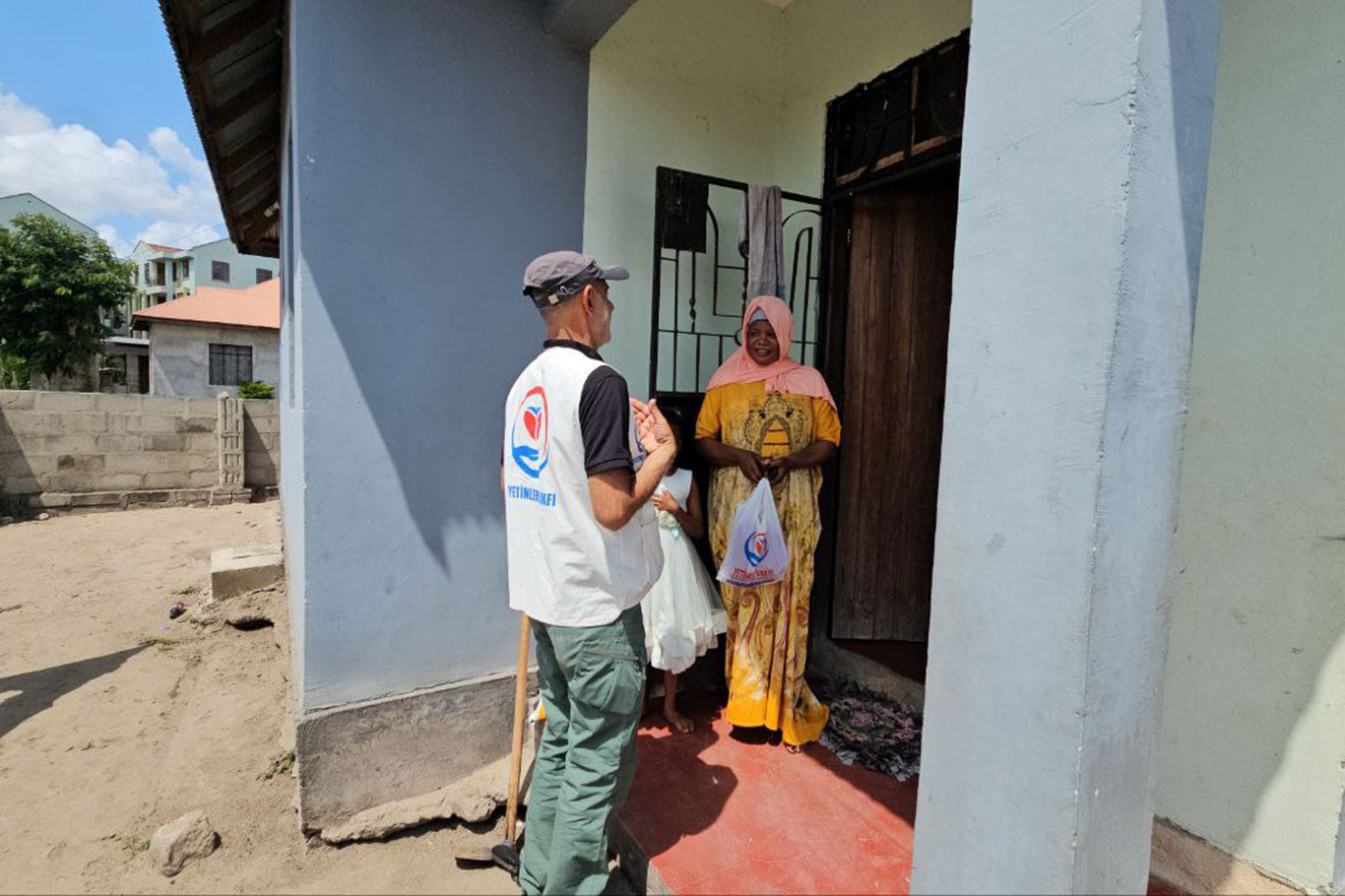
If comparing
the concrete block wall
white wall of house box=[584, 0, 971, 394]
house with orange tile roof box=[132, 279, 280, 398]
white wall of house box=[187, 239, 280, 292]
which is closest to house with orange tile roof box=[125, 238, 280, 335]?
white wall of house box=[187, 239, 280, 292]

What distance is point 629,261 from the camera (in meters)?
3.26

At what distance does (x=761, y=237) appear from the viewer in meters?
3.29

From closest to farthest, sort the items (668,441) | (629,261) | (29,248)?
(668,441) → (629,261) → (29,248)

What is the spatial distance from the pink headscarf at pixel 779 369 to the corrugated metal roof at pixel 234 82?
113 inches

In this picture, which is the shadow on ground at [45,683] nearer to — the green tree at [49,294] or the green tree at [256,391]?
the green tree at [256,391]

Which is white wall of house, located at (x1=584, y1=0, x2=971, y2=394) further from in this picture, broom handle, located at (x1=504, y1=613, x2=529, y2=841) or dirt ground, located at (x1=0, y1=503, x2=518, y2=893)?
dirt ground, located at (x1=0, y1=503, x2=518, y2=893)

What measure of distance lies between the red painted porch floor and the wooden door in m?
1.02

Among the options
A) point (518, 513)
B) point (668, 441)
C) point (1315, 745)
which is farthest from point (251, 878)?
point (1315, 745)

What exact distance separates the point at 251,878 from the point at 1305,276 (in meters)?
3.92

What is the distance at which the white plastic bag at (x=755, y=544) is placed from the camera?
2736 mm

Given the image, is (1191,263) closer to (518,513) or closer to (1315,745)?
(1315,745)

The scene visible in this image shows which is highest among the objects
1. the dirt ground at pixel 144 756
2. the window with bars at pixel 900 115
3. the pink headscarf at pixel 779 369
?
the window with bars at pixel 900 115

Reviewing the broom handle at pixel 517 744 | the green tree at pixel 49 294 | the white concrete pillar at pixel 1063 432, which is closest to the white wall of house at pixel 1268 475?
the white concrete pillar at pixel 1063 432

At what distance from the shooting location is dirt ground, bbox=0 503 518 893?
2.55 meters
